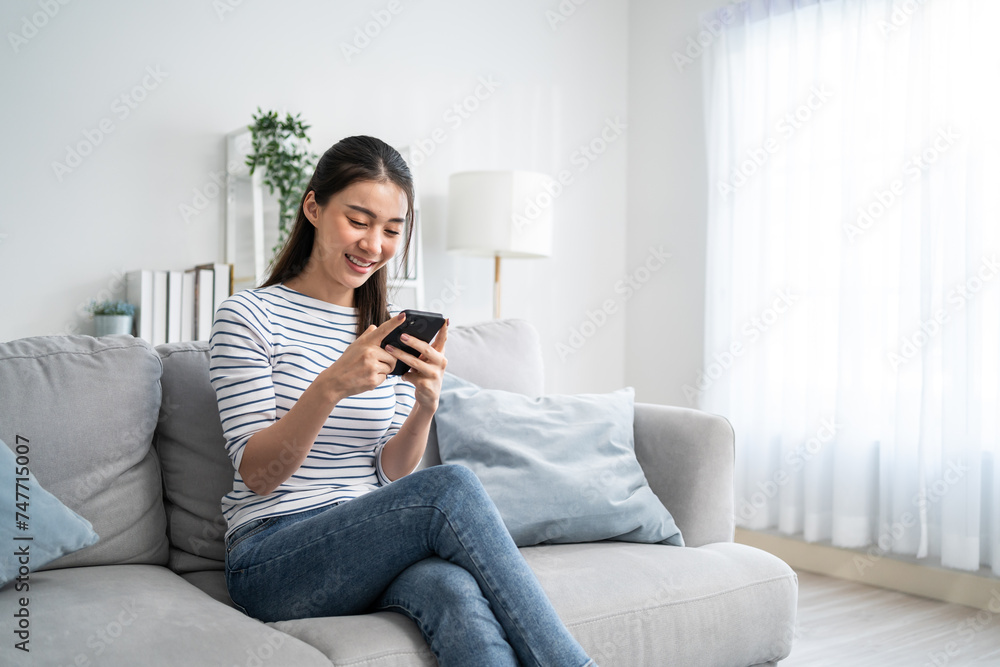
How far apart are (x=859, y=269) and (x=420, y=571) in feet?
7.69

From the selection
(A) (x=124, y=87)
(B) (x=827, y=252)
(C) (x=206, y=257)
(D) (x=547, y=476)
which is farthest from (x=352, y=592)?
(B) (x=827, y=252)

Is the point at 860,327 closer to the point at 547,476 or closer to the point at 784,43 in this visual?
the point at 784,43

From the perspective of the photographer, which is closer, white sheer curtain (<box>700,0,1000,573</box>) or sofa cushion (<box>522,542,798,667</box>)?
sofa cushion (<box>522,542,798,667</box>)

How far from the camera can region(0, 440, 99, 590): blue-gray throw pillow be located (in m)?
1.22

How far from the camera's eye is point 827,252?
3096 millimetres

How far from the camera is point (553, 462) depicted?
5.73 feet

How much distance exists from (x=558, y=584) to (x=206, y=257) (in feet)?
6.27
